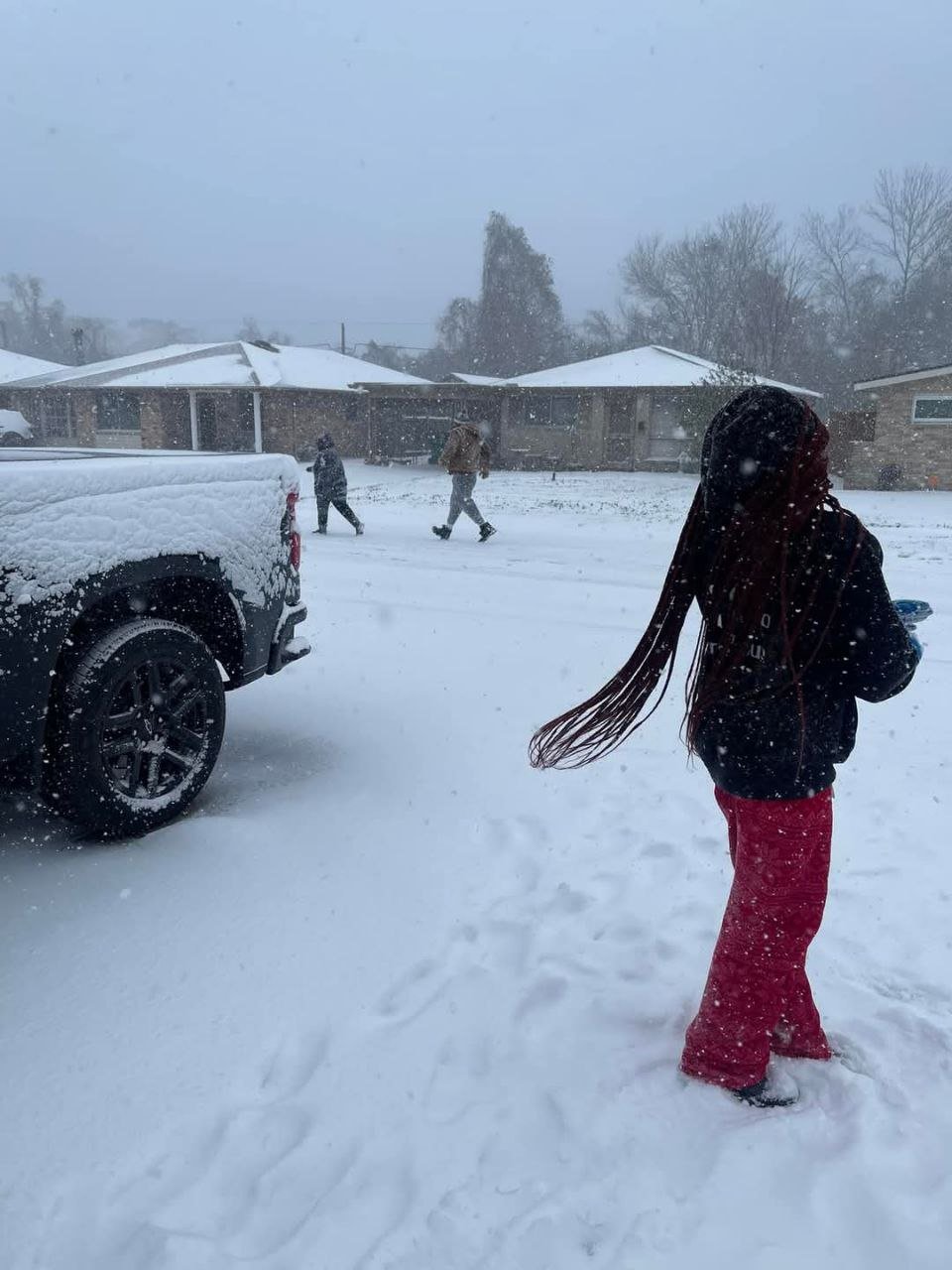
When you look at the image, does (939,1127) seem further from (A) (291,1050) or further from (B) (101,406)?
(B) (101,406)

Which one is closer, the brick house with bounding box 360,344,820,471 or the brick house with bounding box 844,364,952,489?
the brick house with bounding box 844,364,952,489

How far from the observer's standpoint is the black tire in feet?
10.3

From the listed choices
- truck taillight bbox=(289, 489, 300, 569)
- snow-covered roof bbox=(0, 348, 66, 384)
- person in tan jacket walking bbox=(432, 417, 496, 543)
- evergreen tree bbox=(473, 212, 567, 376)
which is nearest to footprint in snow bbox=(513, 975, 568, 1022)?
truck taillight bbox=(289, 489, 300, 569)

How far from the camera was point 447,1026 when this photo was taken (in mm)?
2484

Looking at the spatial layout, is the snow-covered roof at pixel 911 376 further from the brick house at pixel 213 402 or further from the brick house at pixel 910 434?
the brick house at pixel 213 402

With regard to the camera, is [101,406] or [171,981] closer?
[171,981]

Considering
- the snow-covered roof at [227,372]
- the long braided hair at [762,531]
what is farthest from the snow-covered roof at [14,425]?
the long braided hair at [762,531]

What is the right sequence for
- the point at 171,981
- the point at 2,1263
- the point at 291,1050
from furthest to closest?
the point at 171,981
the point at 291,1050
the point at 2,1263

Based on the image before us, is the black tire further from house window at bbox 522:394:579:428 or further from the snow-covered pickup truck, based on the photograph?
house window at bbox 522:394:579:428

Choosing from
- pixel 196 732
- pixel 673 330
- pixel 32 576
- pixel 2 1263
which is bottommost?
pixel 2 1263

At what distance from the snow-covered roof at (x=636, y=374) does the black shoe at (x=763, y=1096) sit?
985 inches

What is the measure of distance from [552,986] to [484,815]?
1.17 meters

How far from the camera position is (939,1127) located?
2.10m

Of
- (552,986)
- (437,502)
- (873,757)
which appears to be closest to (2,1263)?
(552,986)
